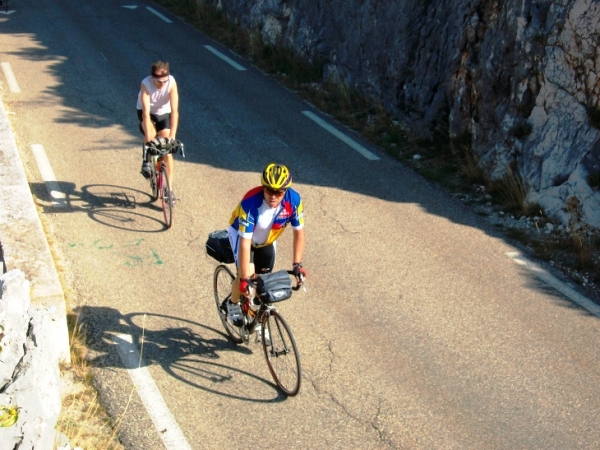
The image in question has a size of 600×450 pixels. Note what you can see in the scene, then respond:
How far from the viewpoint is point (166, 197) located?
9.47 m

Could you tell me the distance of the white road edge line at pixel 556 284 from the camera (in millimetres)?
8078

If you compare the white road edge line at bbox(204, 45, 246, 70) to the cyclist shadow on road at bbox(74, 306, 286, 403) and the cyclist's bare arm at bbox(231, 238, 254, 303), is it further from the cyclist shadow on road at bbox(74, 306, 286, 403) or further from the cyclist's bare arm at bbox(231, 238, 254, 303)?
the cyclist's bare arm at bbox(231, 238, 254, 303)

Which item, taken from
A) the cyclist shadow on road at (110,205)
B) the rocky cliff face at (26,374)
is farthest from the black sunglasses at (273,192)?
the cyclist shadow on road at (110,205)

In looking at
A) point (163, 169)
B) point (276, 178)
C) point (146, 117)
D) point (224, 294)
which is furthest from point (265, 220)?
point (146, 117)

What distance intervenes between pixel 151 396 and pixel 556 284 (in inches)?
188

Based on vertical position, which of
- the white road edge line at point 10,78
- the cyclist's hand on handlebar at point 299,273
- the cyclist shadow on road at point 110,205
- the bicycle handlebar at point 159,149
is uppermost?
the cyclist's hand on handlebar at point 299,273

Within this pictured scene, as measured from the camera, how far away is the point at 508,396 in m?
6.58

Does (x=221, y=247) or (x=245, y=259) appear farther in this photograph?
(x=221, y=247)

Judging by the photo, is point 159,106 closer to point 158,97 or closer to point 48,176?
point 158,97

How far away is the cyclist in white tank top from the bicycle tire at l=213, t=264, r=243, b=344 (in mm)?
2529

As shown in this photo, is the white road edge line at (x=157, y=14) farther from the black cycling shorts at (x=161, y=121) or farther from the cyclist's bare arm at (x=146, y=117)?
the cyclist's bare arm at (x=146, y=117)

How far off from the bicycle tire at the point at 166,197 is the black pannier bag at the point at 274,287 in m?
3.57

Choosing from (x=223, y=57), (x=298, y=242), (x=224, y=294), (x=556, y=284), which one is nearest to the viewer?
(x=298, y=242)

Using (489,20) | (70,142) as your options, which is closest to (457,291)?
(489,20)
